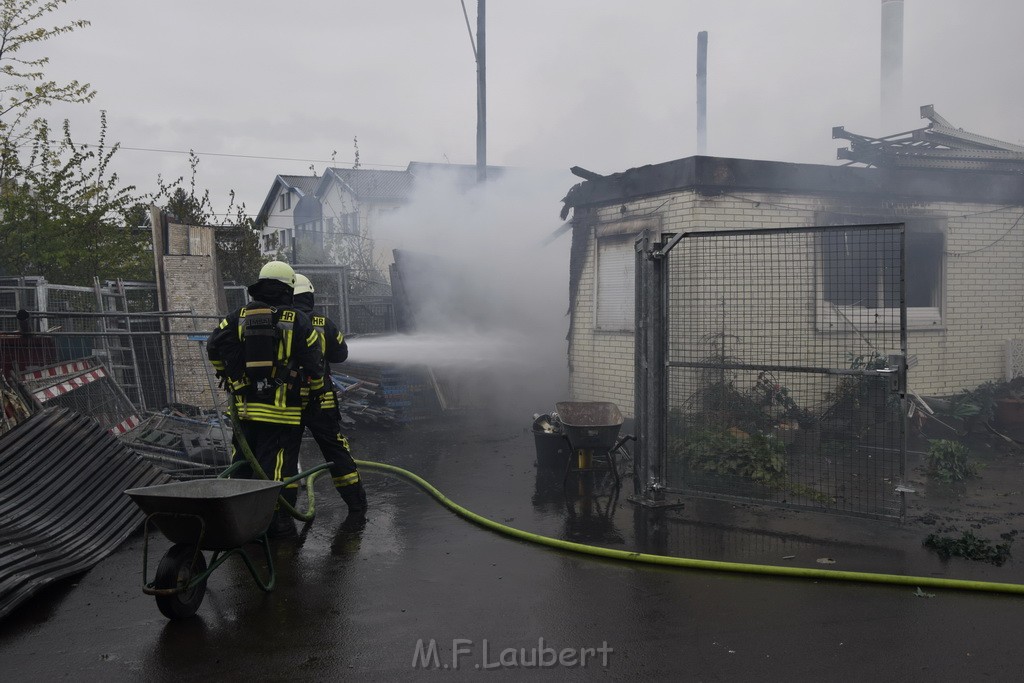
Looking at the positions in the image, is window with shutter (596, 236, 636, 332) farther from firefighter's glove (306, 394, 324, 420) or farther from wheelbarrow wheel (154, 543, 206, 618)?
wheelbarrow wheel (154, 543, 206, 618)

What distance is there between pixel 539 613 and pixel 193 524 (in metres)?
1.92

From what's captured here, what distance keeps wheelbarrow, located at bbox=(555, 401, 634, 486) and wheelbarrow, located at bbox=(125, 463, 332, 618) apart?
331cm

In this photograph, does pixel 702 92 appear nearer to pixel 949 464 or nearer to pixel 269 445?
pixel 949 464

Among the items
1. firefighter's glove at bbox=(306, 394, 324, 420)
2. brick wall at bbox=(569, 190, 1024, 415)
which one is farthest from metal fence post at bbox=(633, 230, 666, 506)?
brick wall at bbox=(569, 190, 1024, 415)

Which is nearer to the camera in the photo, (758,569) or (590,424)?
(758,569)

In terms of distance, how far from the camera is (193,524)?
167 inches

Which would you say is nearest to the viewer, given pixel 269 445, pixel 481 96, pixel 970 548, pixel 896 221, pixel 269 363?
pixel 970 548

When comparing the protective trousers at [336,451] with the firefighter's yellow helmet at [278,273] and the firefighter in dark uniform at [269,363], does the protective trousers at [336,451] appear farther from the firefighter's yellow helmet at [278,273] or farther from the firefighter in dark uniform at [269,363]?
the firefighter's yellow helmet at [278,273]

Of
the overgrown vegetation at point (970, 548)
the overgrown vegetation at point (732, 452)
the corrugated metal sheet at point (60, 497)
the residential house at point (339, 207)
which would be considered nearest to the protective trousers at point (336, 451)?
the corrugated metal sheet at point (60, 497)

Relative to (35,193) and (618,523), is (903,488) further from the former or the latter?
(35,193)

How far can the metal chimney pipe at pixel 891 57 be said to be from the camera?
19.3 meters

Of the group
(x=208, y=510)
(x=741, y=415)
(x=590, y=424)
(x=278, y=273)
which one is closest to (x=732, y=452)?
(x=741, y=415)

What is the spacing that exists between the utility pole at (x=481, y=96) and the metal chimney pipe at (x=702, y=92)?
9.36 m

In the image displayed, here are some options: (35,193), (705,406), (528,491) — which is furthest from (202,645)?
(35,193)
